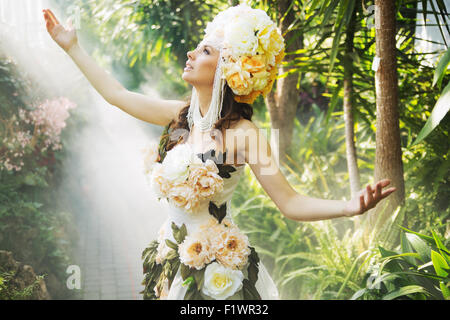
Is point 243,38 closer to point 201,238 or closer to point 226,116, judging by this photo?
point 226,116

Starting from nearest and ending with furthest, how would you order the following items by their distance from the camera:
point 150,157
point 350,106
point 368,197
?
point 368,197, point 150,157, point 350,106

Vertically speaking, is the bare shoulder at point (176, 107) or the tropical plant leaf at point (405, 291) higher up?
the bare shoulder at point (176, 107)

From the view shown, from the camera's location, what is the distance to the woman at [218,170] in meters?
1.46

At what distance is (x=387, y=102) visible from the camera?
2215 millimetres

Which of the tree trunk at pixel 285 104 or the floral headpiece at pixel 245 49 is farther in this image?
the tree trunk at pixel 285 104

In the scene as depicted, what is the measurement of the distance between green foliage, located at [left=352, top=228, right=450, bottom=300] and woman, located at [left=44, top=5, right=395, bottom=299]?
24.8 inches

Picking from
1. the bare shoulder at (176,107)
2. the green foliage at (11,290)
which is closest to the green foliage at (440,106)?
the bare shoulder at (176,107)

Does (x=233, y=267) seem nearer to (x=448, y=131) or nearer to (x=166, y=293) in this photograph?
(x=166, y=293)

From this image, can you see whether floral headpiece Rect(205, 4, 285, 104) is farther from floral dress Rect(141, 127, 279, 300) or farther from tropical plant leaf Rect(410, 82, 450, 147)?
tropical plant leaf Rect(410, 82, 450, 147)

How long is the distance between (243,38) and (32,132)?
162 centimetres

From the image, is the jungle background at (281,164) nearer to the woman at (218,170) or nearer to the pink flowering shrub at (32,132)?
the pink flowering shrub at (32,132)

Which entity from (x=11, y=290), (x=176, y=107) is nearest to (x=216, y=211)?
(x=176, y=107)

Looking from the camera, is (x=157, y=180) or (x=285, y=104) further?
(x=285, y=104)

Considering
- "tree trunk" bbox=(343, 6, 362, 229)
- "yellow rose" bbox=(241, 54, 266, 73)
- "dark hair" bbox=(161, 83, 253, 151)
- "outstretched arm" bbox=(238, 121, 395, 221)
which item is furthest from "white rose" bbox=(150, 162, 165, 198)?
"tree trunk" bbox=(343, 6, 362, 229)
